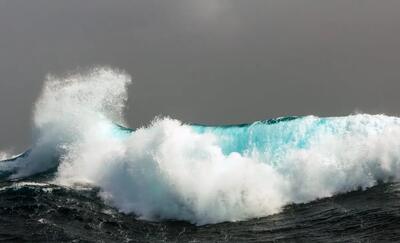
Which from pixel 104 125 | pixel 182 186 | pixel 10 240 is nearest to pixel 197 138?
pixel 182 186

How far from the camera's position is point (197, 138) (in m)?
25.0

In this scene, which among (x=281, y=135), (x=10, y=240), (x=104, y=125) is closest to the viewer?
(x=10, y=240)

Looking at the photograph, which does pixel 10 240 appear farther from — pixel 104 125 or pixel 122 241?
pixel 104 125

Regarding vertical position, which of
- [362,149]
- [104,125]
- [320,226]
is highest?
[104,125]

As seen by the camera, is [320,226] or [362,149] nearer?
[320,226]

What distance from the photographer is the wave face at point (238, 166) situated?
69.0ft

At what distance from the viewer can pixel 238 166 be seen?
75.7 feet

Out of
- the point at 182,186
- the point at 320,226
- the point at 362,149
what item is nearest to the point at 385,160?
the point at 362,149

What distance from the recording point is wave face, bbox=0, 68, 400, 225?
21.0m

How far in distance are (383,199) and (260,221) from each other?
15.6ft

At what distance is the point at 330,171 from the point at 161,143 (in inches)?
302

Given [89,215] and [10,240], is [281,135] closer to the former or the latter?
[89,215]

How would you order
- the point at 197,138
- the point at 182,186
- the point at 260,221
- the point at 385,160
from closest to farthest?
1. the point at 260,221
2. the point at 182,186
3. the point at 385,160
4. the point at 197,138

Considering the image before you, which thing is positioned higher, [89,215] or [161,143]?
[161,143]
